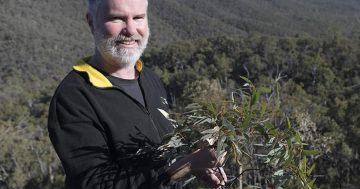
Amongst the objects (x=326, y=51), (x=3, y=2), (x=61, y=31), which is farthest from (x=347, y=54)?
→ (x=3, y=2)

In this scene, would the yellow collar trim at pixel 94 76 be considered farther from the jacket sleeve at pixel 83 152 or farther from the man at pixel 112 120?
the jacket sleeve at pixel 83 152

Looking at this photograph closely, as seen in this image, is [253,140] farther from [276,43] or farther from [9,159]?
Answer: [276,43]

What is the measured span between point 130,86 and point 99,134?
38 cm

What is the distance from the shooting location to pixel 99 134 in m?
1.75

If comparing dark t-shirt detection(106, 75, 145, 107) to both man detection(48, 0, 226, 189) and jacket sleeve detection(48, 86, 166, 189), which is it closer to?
man detection(48, 0, 226, 189)

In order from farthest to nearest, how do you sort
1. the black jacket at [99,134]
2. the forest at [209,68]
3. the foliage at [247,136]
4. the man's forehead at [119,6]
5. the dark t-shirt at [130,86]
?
1. the forest at [209,68]
2. the dark t-shirt at [130,86]
3. the man's forehead at [119,6]
4. the black jacket at [99,134]
5. the foliage at [247,136]

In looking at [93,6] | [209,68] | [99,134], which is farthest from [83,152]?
[209,68]

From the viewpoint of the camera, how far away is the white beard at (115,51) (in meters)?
1.88

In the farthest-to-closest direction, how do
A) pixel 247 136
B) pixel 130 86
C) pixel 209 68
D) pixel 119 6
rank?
1. pixel 209 68
2. pixel 130 86
3. pixel 119 6
4. pixel 247 136

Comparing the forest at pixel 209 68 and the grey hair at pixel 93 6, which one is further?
the forest at pixel 209 68

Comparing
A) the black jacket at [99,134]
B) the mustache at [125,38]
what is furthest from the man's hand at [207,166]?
the mustache at [125,38]

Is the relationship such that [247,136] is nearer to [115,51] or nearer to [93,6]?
[115,51]

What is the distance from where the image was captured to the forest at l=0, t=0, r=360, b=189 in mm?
19516

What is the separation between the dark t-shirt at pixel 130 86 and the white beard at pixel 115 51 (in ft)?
0.21
